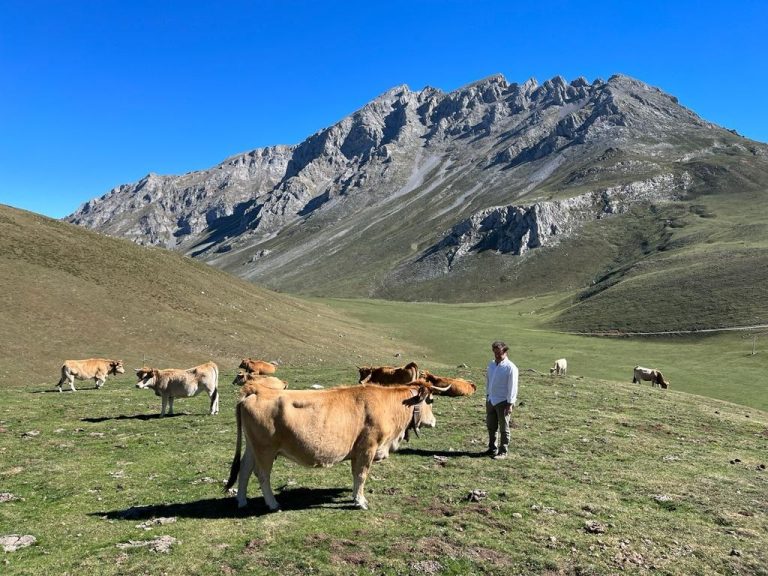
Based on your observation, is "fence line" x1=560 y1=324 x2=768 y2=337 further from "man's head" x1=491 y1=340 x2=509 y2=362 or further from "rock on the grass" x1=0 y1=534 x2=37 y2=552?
"rock on the grass" x1=0 y1=534 x2=37 y2=552

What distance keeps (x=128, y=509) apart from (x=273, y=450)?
10.9 feet

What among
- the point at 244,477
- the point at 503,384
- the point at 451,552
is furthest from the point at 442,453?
the point at 244,477

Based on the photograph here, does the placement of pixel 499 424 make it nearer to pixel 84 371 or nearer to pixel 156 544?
pixel 156 544

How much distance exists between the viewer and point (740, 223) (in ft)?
506

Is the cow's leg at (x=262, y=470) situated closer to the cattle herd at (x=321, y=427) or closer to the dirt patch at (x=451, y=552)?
the cattle herd at (x=321, y=427)

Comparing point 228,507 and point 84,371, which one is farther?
point 84,371

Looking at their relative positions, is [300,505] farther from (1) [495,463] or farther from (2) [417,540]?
(1) [495,463]

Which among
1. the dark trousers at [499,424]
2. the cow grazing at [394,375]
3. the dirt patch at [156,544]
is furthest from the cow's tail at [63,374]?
the dark trousers at [499,424]

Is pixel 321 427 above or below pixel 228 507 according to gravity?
above

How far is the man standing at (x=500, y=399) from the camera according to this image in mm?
14523

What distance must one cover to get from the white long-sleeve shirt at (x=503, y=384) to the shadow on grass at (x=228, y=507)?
5.72 m

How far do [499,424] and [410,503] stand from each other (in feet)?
16.7

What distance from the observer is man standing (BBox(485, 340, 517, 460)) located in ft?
47.6

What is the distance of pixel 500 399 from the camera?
14625 mm
